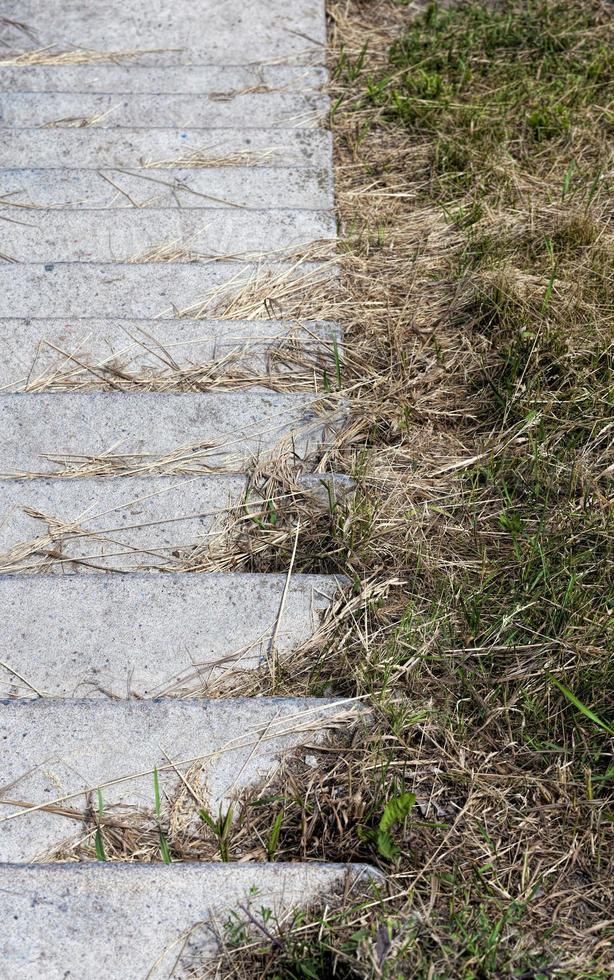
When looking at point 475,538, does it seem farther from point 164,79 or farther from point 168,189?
point 164,79

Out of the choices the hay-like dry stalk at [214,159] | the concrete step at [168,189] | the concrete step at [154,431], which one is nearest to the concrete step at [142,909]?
the concrete step at [154,431]

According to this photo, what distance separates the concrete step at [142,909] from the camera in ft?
4.39

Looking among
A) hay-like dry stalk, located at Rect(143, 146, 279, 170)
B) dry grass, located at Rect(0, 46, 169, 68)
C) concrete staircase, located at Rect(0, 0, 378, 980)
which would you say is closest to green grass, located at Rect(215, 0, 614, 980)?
concrete staircase, located at Rect(0, 0, 378, 980)

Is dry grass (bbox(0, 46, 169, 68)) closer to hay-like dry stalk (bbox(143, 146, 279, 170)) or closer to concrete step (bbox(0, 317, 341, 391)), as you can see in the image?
hay-like dry stalk (bbox(143, 146, 279, 170))

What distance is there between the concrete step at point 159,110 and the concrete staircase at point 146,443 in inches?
0.4

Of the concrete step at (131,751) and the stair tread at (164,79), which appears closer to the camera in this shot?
the concrete step at (131,751)

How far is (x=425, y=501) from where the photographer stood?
2041mm

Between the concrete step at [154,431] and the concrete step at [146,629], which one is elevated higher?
the concrete step at [154,431]

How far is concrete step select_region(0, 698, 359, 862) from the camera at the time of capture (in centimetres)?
156

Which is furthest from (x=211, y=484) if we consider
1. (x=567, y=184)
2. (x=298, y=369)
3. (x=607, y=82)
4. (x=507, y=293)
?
→ (x=607, y=82)

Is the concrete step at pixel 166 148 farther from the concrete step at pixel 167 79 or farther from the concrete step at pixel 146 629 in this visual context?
the concrete step at pixel 146 629

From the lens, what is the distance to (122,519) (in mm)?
2037

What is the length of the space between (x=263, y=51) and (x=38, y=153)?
106 centimetres

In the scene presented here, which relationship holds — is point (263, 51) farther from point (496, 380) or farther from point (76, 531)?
point (76, 531)
